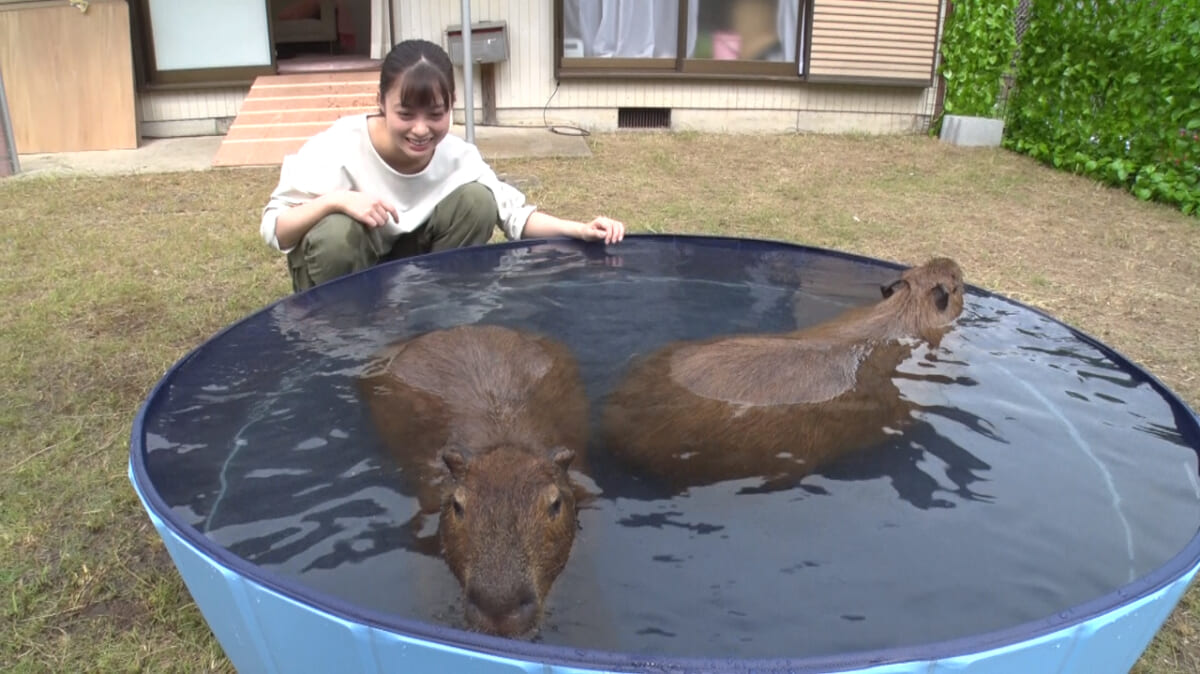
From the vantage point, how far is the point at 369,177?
155 inches

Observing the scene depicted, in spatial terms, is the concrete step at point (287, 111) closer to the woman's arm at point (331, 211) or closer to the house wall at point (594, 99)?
→ the house wall at point (594, 99)

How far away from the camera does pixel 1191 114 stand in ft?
24.4

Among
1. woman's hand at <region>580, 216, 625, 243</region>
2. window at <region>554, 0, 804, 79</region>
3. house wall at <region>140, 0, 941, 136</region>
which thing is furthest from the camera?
window at <region>554, 0, 804, 79</region>

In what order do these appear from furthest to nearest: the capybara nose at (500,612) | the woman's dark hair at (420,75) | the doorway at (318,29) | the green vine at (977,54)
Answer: the doorway at (318,29) → the green vine at (977,54) → the woman's dark hair at (420,75) → the capybara nose at (500,612)

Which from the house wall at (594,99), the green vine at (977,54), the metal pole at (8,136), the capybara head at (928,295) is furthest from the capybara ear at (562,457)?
the green vine at (977,54)

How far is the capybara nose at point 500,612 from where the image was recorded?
6.60 feet

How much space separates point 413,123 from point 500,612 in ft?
6.88

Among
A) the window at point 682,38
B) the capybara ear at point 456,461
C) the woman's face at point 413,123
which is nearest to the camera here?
the capybara ear at point 456,461

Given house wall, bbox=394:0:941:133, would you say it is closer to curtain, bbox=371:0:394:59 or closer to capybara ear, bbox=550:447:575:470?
curtain, bbox=371:0:394:59

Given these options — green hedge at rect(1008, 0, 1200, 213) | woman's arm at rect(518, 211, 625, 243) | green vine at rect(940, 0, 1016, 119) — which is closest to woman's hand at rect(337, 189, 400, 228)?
woman's arm at rect(518, 211, 625, 243)

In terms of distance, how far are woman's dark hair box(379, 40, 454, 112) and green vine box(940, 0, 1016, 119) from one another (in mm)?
7636

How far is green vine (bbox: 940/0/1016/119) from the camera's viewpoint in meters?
9.36

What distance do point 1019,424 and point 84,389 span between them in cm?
371

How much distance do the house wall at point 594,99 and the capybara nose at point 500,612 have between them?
8067 millimetres
